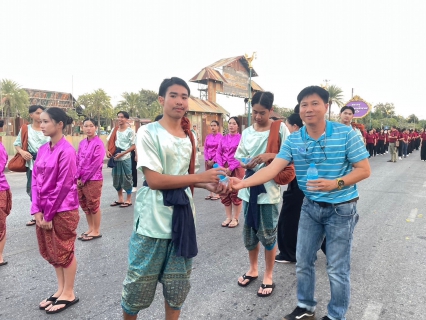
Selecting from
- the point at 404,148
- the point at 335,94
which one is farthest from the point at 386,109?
the point at 404,148

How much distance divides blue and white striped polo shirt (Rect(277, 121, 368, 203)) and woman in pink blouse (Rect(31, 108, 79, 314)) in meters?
2.05

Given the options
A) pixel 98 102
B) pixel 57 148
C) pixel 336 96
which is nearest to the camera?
pixel 57 148

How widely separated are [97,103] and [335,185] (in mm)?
50991

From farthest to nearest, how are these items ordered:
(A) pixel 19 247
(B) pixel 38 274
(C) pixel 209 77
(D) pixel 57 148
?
Answer: (C) pixel 209 77, (A) pixel 19 247, (B) pixel 38 274, (D) pixel 57 148

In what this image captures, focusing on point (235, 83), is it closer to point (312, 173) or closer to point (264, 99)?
point (264, 99)

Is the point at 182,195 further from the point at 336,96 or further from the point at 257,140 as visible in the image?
the point at 336,96

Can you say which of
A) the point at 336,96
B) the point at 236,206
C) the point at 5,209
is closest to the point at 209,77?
the point at 236,206

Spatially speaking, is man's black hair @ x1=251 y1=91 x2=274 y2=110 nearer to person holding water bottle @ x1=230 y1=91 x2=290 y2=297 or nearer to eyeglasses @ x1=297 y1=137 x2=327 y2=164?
person holding water bottle @ x1=230 y1=91 x2=290 y2=297

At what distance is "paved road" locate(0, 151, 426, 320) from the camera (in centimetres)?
290

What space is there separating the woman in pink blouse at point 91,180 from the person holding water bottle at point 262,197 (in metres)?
2.44

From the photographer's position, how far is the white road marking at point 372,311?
2801 mm

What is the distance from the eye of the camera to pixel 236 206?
5785 mm

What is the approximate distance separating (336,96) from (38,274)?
59928mm

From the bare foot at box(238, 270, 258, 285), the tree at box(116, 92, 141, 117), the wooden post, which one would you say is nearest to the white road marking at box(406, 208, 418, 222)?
the bare foot at box(238, 270, 258, 285)
